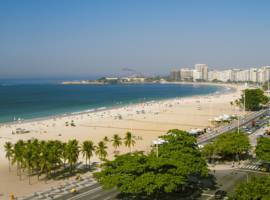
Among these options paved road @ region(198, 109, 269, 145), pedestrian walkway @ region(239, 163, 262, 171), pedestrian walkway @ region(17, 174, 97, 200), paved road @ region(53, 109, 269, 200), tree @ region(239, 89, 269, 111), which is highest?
tree @ region(239, 89, 269, 111)

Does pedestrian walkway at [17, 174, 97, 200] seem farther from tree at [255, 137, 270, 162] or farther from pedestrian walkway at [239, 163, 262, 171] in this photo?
tree at [255, 137, 270, 162]

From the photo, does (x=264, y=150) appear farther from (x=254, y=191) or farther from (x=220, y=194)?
(x=254, y=191)

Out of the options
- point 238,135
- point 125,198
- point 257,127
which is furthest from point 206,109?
point 125,198

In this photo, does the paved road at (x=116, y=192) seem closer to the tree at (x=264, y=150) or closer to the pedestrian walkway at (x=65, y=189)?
the pedestrian walkway at (x=65, y=189)

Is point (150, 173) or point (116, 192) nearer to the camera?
point (150, 173)

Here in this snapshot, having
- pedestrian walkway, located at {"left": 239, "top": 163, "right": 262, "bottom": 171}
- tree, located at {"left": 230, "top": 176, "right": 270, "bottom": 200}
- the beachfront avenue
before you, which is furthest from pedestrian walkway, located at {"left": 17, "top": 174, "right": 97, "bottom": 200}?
pedestrian walkway, located at {"left": 239, "top": 163, "right": 262, "bottom": 171}

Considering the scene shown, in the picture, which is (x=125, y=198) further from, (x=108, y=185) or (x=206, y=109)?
(x=206, y=109)

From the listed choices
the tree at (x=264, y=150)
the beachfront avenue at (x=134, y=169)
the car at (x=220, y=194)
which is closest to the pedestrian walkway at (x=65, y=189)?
the beachfront avenue at (x=134, y=169)

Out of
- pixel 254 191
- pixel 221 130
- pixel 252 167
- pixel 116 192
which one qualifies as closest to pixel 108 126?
pixel 221 130
